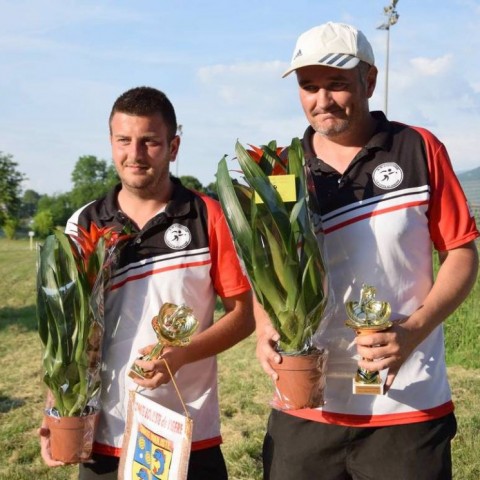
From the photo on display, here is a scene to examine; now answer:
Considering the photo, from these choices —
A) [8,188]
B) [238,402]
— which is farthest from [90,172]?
[238,402]

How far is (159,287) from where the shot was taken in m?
2.75

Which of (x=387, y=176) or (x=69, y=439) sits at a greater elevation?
(x=387, y=176)

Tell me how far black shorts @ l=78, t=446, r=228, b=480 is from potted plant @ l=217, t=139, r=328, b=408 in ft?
1.91

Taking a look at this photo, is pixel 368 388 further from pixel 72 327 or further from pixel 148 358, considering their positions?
pixel 72 327

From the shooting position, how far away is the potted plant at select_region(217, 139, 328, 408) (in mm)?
2281

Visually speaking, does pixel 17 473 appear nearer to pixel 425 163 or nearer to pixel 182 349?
pixel 182 349

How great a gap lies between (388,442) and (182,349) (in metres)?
0.82

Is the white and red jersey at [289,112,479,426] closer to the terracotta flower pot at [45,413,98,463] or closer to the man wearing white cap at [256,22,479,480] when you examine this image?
the man wearing white cap at [256,22,479,480]

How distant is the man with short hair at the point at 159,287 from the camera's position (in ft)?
8.97

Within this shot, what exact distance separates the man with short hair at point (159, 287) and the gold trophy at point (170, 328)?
0.57 feet

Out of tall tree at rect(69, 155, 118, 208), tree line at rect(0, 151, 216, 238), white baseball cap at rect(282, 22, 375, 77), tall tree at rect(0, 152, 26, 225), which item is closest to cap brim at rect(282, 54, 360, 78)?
white baseball cap at rect(282, 22, 375, 77)

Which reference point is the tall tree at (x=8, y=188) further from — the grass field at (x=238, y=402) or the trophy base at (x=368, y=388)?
the trophy base at (x=368, y=388)

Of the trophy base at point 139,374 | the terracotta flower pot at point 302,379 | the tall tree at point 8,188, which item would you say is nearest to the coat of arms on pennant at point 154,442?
the trophy base at point 139,374

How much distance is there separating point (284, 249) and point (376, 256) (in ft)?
1.20
